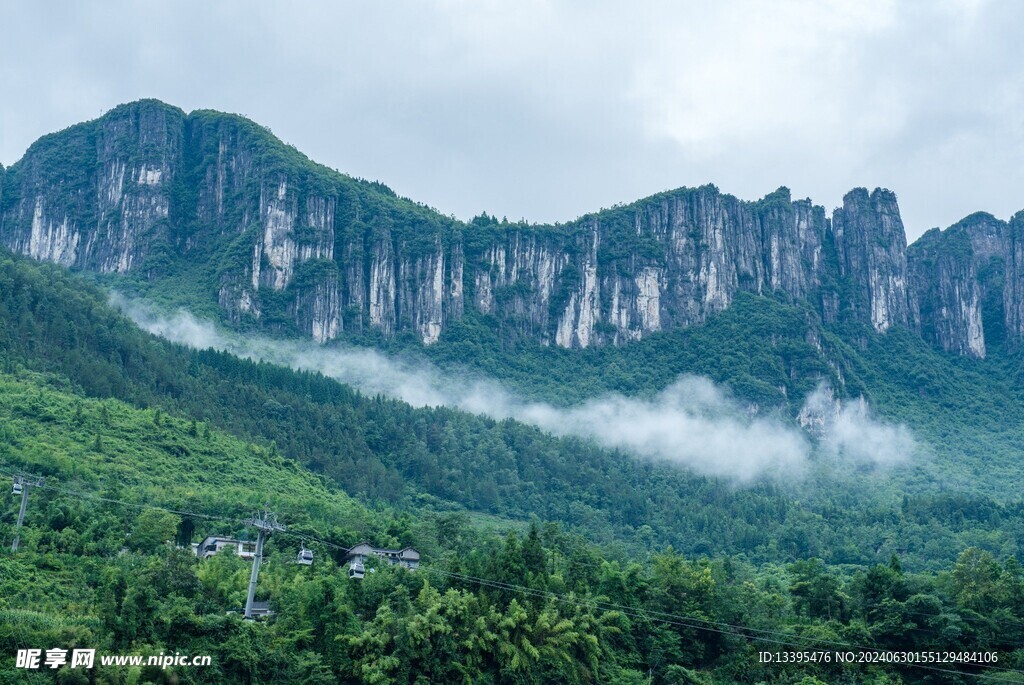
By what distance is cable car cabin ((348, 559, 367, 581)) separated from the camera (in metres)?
50.3

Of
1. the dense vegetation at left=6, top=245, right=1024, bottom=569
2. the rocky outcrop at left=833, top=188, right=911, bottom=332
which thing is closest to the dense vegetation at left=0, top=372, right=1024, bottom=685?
the dense vegetation at left=6, top=245, right=1024, bottom=569

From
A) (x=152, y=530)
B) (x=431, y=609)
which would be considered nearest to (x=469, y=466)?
(x=152, y=530)

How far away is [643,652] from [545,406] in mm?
105011

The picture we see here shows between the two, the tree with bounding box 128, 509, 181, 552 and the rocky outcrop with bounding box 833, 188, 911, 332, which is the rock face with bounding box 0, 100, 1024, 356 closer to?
the rocky outcrop with bounding box 833, 188, 911, 332

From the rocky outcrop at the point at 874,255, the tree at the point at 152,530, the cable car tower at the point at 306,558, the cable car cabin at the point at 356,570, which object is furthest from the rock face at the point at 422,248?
the cable car tower at the point at 306,558

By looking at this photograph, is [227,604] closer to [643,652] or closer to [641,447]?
[643,652]

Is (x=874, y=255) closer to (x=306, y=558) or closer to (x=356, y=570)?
(x=356, y=570)

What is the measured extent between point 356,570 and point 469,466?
63.4m

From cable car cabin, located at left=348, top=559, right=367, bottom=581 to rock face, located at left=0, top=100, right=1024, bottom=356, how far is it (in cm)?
10820

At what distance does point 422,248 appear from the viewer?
172 meters

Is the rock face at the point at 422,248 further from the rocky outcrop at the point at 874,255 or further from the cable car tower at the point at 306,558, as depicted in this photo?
the cable car tower at the point at 306,558

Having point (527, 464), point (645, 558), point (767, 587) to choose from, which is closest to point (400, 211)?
point (527, 464)

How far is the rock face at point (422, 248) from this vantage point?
544ft

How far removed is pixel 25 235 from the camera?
174625 mm
